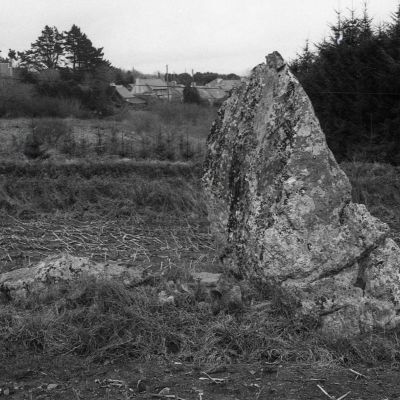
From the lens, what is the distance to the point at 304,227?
14.1 feet

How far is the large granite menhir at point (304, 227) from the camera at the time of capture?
4.18 metres

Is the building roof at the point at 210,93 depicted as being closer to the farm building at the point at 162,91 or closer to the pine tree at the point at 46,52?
the farm building at the point at 162,91

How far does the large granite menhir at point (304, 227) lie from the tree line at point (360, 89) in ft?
31.7

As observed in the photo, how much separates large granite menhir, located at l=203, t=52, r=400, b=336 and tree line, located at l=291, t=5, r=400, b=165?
31.7 feet

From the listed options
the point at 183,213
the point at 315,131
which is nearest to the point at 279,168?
the point at 315,131

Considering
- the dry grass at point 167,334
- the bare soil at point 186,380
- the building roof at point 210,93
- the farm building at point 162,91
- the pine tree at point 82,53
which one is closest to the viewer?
the bare soil at point 186,380

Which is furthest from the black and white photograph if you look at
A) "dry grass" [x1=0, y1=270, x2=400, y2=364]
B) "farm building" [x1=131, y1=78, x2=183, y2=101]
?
"farm building" [x1=131, y1=78, x2=183, y2=101]

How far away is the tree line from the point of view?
553 inches

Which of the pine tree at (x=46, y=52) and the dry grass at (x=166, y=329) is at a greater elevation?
the pine tree at (x=46, y=52)

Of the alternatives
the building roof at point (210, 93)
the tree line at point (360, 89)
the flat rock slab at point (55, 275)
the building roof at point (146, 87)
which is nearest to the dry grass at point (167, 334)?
the flat rock slab at point (55, 275)

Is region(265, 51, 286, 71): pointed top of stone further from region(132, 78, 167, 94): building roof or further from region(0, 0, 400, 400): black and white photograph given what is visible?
region(132, 78, 167, 94): building roof

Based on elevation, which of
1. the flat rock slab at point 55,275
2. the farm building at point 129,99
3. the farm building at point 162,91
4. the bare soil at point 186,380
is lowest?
the bare soil at point 186,380

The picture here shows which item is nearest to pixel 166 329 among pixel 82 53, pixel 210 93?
pixel 82 53

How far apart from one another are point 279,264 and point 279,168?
0.75 metres
